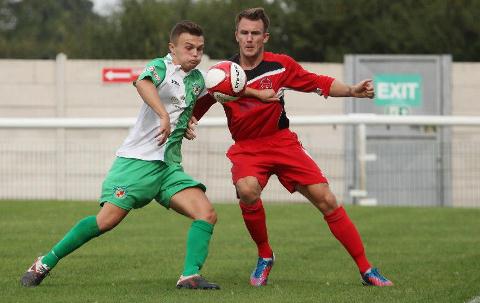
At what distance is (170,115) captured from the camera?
10211mm

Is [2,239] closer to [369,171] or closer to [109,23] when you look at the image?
[369,171]

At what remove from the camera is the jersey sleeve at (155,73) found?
10023 millimetres

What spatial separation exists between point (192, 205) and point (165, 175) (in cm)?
31

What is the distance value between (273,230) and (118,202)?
640cm

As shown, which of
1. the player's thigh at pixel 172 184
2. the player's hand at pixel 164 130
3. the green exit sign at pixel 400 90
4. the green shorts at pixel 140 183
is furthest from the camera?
the green exit sign at pixel 400 90

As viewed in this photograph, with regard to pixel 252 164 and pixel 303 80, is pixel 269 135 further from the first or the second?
pixel 303 80

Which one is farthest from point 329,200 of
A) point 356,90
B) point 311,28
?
point 311,28

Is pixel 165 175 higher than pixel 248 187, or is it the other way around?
pixel 165 175

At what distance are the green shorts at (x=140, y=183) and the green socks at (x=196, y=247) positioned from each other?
31cm

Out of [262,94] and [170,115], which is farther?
[262,94]

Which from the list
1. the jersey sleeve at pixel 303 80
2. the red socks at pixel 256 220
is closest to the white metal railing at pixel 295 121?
the red socks at pixel 256 220

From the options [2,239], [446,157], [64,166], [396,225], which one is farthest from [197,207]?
[446,157]

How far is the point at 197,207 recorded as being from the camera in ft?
33.6

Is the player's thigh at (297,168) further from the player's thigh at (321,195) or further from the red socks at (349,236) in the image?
the red socks at (349,236)
